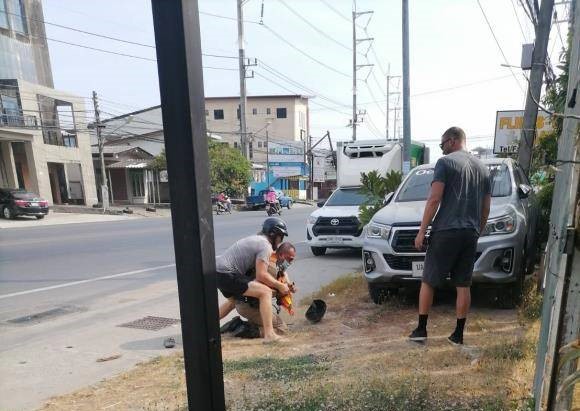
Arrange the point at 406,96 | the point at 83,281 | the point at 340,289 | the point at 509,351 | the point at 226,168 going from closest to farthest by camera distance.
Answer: the point at 509,351, the point at 340,289, the point at 83,281, the point at 406,96, the point at 226,168

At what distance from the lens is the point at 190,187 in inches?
67.4

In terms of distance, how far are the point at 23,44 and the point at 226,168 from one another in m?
14.8

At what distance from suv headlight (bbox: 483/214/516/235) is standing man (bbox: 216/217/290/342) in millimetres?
2179

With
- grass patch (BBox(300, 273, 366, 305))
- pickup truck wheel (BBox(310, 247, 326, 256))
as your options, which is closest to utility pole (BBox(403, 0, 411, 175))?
pickup truck wheel (BBox(310, 247, 326, 256))

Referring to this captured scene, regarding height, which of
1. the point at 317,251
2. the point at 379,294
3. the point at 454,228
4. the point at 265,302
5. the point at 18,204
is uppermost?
the point at 454,228

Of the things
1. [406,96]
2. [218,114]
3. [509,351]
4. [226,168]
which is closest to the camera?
[509,351]

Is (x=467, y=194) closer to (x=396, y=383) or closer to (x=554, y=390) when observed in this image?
(x=396, y=383)

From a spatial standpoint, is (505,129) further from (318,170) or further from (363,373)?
(318,170)

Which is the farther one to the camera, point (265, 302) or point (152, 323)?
point (152, 323)

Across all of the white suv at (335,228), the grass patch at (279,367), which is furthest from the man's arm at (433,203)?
the white suv at (335,228)

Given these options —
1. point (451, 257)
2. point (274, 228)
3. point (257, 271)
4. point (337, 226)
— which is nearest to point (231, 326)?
point (257, 271)

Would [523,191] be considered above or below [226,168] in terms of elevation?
above

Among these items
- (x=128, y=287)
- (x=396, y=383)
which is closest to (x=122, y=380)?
(x=396, y=383)

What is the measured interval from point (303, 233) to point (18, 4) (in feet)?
58.5
